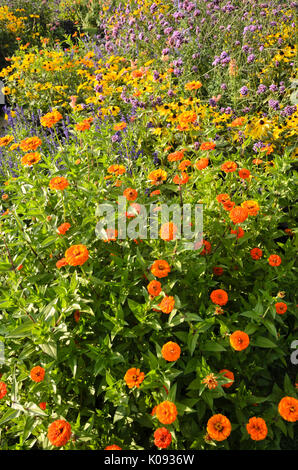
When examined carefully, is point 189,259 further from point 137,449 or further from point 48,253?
point 137,449

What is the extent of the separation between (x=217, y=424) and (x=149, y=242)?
0.91 m

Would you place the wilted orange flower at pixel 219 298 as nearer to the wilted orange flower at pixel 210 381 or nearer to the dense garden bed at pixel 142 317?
the dense garden bed at pixel 142 317

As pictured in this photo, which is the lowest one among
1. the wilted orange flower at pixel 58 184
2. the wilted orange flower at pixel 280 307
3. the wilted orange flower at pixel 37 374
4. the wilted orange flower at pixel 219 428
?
the wilted orange flower at pixel 219 428

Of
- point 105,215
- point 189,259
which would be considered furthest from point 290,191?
point 105,215

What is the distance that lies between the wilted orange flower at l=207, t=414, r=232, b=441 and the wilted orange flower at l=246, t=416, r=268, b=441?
128 mm

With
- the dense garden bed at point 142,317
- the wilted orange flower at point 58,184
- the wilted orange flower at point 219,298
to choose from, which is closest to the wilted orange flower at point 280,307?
the dense garden bed at point 142,317

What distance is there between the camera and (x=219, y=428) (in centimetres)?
137

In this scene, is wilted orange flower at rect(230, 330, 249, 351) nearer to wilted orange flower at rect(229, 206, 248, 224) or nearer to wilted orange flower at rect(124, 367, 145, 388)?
wilted orange flower at rect(124, 367, 145, 388)

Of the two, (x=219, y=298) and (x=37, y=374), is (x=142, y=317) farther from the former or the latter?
(x=37, y=374)

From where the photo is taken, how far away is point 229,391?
1854 mm

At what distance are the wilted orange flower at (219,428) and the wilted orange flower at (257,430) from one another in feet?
0.42

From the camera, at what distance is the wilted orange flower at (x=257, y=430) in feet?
4.64

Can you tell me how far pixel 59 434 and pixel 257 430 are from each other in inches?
31.3

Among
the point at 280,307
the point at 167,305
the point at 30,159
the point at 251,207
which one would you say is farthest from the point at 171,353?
the point at 30,159
